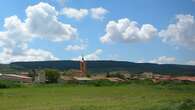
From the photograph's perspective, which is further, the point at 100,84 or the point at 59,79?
the point at 59,79

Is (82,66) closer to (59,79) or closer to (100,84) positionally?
(59,79)

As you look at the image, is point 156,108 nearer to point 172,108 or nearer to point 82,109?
point 172,108

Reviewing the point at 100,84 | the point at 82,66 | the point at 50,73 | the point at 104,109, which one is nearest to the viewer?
the point at 104,109

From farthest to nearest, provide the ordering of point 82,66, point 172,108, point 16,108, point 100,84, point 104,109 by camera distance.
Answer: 1. point 82,66
2. point 100,84
3. point 16,108
4. point 104,109
5. point 172,108

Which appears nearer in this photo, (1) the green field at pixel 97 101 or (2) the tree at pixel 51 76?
(1) the green field at pixel 97 101

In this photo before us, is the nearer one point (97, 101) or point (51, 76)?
point (97, 101)

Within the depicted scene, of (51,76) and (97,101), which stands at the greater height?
(51,76)

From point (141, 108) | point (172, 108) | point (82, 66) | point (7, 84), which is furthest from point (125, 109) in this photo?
point (82, 66)

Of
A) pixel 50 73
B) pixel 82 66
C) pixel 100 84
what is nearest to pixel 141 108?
pixel 100 84

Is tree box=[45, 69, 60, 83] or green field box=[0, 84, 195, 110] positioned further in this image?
tree box=[45, 69, 60, 83]

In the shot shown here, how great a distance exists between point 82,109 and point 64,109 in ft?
5.01

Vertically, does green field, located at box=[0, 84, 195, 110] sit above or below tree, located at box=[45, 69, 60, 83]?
below

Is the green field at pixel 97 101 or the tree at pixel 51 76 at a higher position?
the tree at pixel 51 76

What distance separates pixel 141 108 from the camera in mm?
30953
